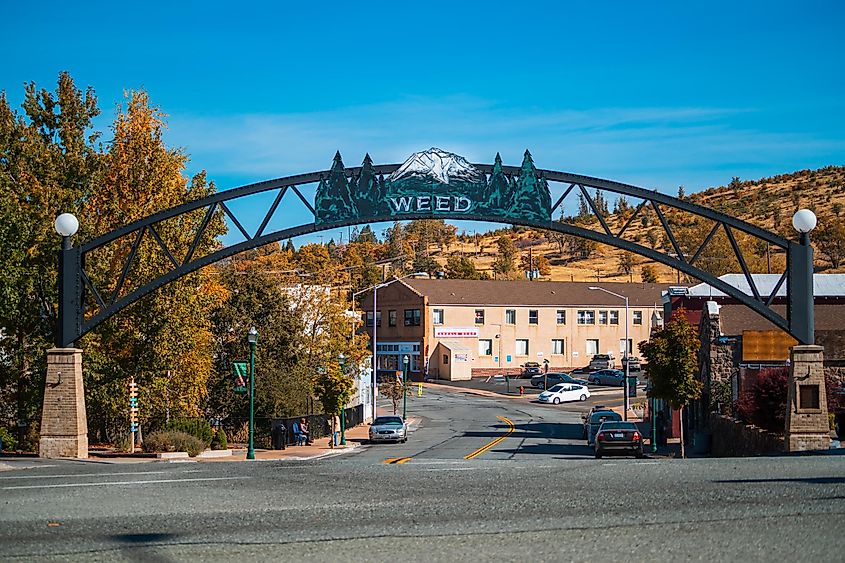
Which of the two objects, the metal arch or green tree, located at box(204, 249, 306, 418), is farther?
green tree, located at box(204, 249, 306, 418)

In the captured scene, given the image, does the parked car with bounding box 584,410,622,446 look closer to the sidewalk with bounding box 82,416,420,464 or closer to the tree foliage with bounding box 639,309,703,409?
the tree foliage with bounding box 639,309,703,409

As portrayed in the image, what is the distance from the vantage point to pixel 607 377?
88000mm

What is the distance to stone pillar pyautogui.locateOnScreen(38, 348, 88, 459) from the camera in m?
25.3

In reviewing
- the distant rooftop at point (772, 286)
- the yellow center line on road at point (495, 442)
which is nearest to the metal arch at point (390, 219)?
the yellow center line on road at point (495, 442)

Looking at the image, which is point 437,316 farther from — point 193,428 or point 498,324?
point 193,428

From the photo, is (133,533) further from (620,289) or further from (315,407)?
(620,289)

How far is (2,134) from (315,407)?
78.5 feet

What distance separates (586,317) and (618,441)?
2521 inches

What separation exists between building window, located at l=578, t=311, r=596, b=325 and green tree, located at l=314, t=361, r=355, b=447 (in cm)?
5382

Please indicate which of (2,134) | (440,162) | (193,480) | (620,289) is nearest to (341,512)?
(193,480)

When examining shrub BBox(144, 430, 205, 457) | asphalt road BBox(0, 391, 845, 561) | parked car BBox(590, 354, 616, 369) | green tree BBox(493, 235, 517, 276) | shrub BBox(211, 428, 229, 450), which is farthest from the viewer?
green tree BBox(493, 235, 517, 276)

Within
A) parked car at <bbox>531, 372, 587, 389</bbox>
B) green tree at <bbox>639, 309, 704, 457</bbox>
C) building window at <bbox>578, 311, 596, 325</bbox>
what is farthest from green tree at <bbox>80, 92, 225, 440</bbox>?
building window at <bbox>578, 311, 596, 325</bbox>

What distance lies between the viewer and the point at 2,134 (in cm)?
3578

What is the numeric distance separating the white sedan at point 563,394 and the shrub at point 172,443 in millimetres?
47091
